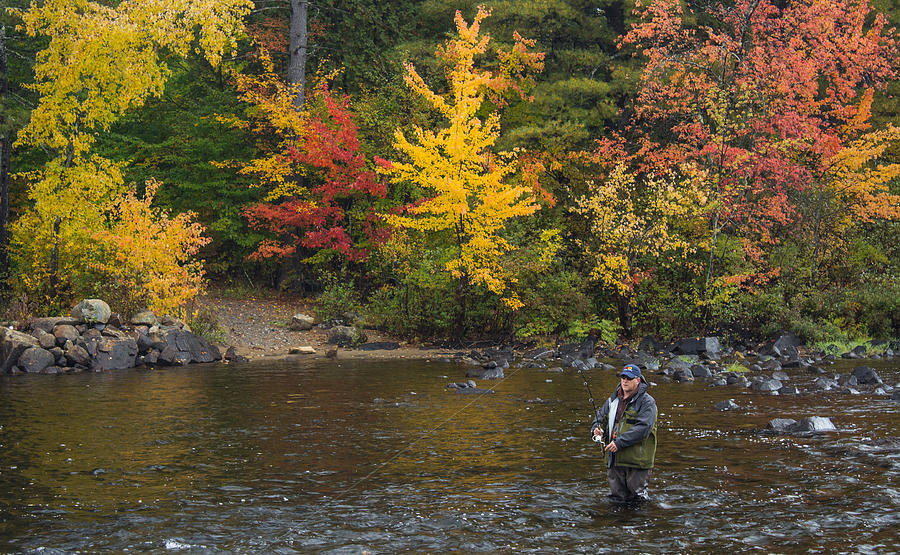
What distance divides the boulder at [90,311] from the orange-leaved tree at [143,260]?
1.38m

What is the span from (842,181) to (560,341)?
433 inches

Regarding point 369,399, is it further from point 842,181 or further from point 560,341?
point 842,181

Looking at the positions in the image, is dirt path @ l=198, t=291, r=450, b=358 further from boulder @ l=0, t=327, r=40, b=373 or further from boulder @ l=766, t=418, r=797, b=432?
boulder @ l=766, t=418, r=797, b=432

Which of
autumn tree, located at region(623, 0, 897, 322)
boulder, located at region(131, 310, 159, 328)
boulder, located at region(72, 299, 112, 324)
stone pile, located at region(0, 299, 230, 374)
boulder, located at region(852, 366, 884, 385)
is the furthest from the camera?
autumn tree, located at region(623, 0, 897, 322)

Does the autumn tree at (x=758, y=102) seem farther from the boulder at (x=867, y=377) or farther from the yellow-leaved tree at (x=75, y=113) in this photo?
the yellow-leaved tree at (x=75, y=113)

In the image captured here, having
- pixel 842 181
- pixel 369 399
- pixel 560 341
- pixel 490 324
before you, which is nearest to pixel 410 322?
pixel 490 324

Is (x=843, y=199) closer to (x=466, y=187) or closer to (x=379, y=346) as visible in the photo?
(x=466, y=187)

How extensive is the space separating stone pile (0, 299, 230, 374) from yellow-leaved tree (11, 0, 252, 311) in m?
2.14

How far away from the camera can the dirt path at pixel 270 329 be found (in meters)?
27.0

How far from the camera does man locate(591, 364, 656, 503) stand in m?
9.27

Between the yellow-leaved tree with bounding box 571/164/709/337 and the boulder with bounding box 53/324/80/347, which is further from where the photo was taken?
the yellow-leaved tree with bounding box 571/164/709/337

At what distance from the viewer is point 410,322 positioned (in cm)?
2891

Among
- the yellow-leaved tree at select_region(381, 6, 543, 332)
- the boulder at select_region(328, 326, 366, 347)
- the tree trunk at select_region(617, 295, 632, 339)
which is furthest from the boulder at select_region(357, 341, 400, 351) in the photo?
the tree trunk at select_region(617, 295, 632, 339)

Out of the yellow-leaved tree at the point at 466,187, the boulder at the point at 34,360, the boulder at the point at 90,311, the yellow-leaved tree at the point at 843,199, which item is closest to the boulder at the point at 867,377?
the yellow-leaved tree at the point at 843,199
